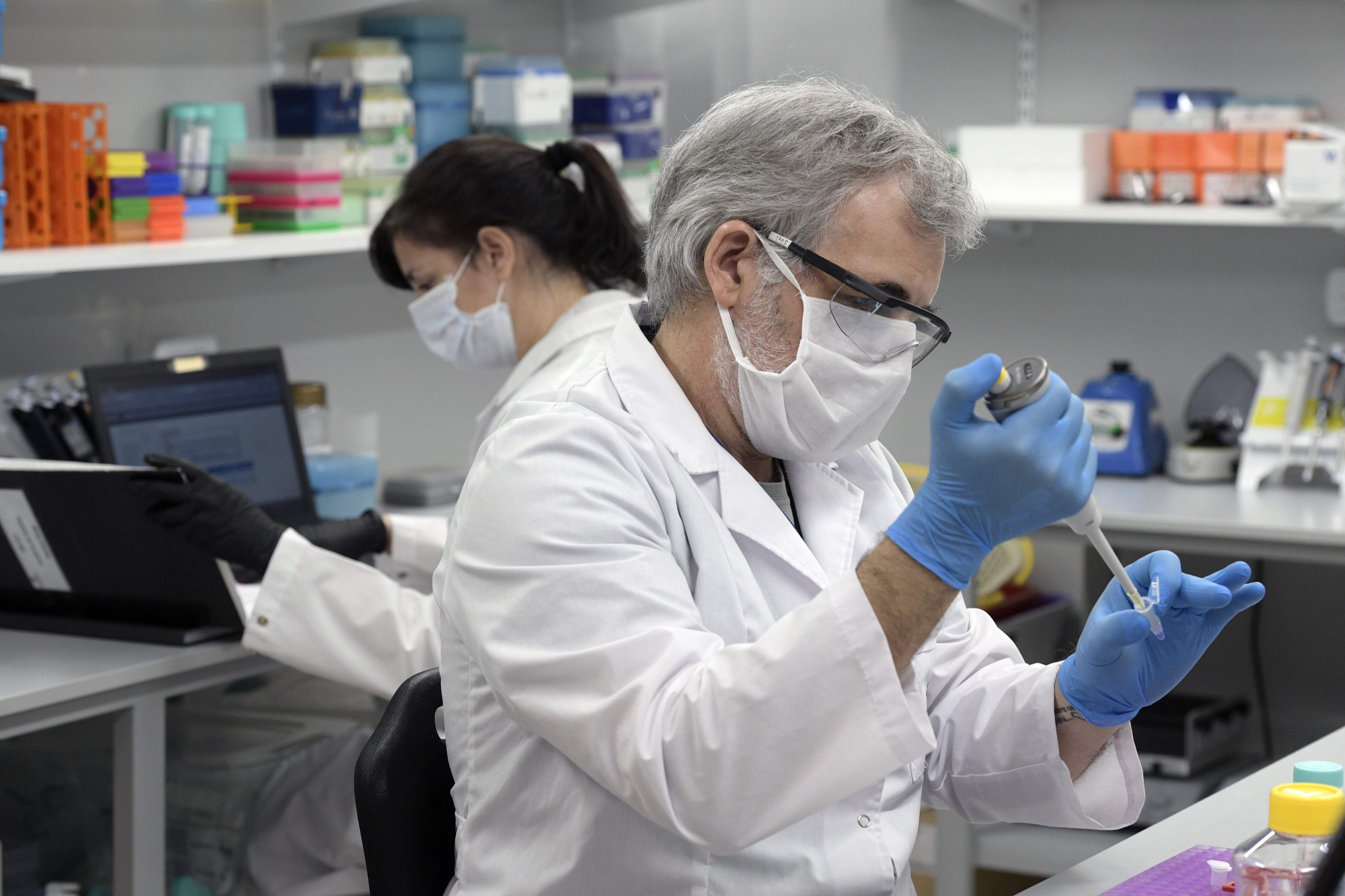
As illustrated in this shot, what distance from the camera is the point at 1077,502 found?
0.99 m

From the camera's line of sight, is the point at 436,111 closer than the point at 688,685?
No

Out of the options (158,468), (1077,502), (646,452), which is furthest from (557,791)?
(158,468)

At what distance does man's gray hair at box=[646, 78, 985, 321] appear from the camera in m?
1.13

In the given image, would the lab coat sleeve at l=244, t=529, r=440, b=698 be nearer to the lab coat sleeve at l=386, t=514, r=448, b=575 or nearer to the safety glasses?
the lab coat sleeve at l=386, t=514, r=448, b=575

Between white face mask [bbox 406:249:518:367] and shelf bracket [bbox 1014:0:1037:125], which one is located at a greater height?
shelf bracket [bbox 1014:0:1037:125]

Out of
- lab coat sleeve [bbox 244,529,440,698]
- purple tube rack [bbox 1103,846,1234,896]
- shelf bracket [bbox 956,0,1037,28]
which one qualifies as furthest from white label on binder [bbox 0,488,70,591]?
shelf bracket [bbox 956,0,1037,28]

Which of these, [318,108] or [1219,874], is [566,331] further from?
[1219,874]

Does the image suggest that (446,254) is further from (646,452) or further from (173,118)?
(646,452)

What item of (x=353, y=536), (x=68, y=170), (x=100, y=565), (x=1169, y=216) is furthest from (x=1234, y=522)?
(x=68, y=170)

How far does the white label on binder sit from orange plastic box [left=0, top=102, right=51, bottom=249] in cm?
43

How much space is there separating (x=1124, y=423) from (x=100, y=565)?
6.15 feet

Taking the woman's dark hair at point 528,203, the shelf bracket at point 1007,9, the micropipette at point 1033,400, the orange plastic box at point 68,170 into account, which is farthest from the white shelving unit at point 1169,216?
the micropipette at point 1033,400

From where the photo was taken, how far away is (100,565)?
72.3 inches

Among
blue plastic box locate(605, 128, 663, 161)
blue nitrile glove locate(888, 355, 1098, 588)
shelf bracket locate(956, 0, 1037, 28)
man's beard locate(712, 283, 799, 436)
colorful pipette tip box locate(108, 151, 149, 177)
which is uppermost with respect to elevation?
shelf bracket locate(956, 0, 1037, 28)
